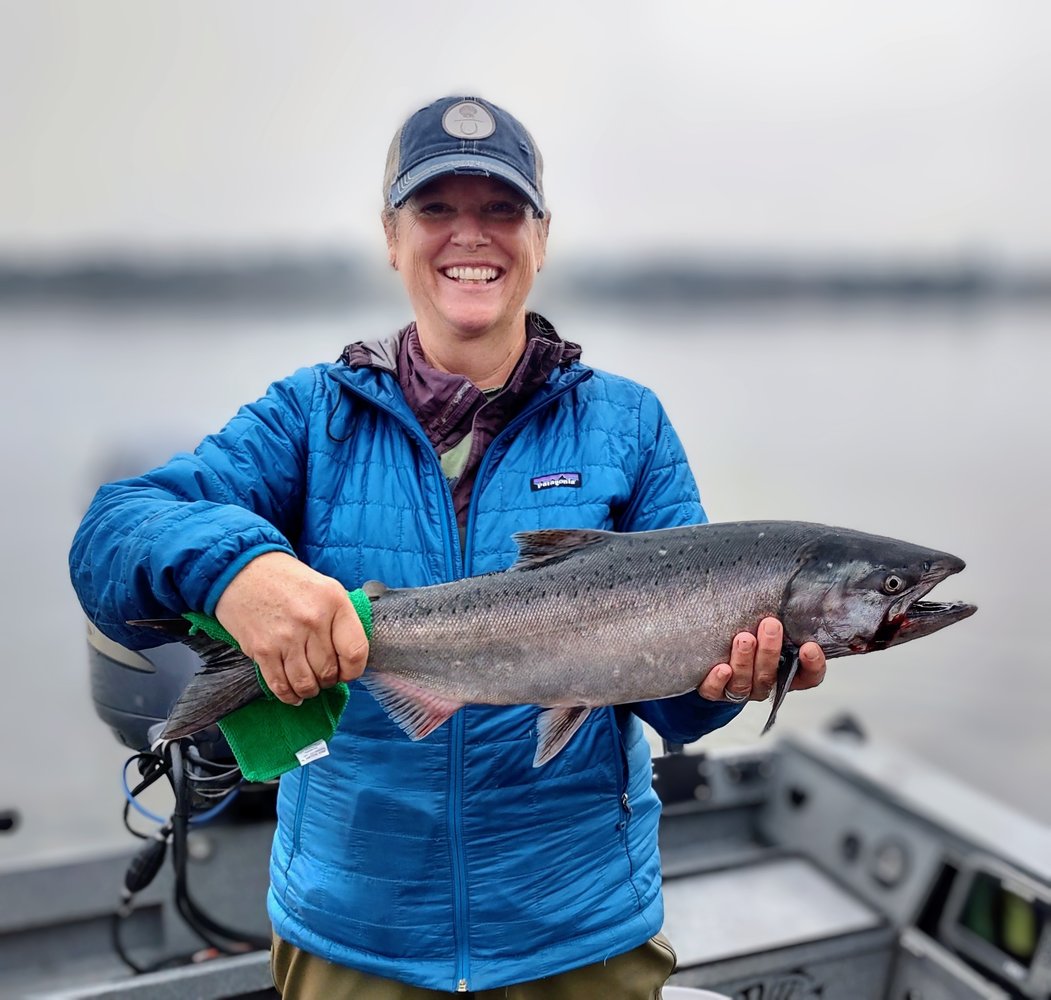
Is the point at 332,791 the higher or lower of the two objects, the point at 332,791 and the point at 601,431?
the lower

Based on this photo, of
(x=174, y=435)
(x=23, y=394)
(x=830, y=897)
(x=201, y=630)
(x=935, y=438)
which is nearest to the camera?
(x=201, y=630)

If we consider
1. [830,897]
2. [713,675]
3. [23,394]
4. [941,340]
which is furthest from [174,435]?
[941,340]

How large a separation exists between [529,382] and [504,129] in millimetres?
680

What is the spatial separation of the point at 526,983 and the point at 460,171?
2.04 meters

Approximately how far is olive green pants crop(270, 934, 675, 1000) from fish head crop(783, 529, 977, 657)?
94 cm

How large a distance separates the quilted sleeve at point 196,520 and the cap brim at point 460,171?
572 mm

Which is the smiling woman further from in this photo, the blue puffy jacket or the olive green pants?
the olive green pants

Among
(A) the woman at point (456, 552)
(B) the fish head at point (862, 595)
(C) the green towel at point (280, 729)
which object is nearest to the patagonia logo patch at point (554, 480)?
(A) the woman at point (456, 552)

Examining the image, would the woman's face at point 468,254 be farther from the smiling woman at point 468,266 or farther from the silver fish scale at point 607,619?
the silver fish scale at point 607,619

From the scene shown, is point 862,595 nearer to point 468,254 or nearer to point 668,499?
point 668,499

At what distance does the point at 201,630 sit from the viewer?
2.20m

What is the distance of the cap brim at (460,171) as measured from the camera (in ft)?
7.98

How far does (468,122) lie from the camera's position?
8.34 ft

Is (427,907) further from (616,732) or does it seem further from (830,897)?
(830,897)
